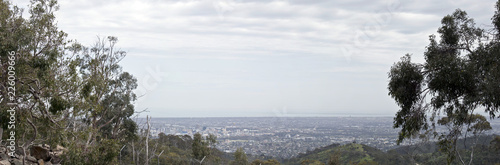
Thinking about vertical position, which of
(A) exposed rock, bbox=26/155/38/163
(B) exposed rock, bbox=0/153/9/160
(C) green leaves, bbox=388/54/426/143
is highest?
(C) green leaves, bbox=388/54/426/143

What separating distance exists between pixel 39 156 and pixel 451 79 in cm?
1292

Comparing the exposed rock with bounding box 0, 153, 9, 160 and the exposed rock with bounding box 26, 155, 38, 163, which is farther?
the exposed rock with bounding box 26, 155, 38, 163

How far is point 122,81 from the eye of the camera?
26594 mm

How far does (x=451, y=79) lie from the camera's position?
31.8ft

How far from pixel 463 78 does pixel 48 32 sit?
11433mm

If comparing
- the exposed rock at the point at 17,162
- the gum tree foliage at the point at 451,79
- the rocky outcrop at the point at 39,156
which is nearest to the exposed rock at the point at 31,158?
the rocky outcrop at the point at 39,156

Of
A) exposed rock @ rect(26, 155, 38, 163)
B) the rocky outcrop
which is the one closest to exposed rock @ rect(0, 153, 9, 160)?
the rocky outcrop

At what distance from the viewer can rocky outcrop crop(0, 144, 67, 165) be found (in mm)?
11828

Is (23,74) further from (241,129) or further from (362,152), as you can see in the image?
(241,129)

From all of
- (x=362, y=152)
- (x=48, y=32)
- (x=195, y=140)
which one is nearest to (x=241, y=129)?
(x=362, y=152)

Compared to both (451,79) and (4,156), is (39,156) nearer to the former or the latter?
(4,156)

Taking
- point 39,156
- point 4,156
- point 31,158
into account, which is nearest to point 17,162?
point 4,156

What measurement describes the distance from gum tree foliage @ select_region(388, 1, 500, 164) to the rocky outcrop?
10913mm

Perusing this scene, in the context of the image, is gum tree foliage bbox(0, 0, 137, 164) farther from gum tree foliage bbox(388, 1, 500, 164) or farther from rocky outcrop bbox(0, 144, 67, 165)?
gum tree foliage bbox(388, 1, 500, 164)
